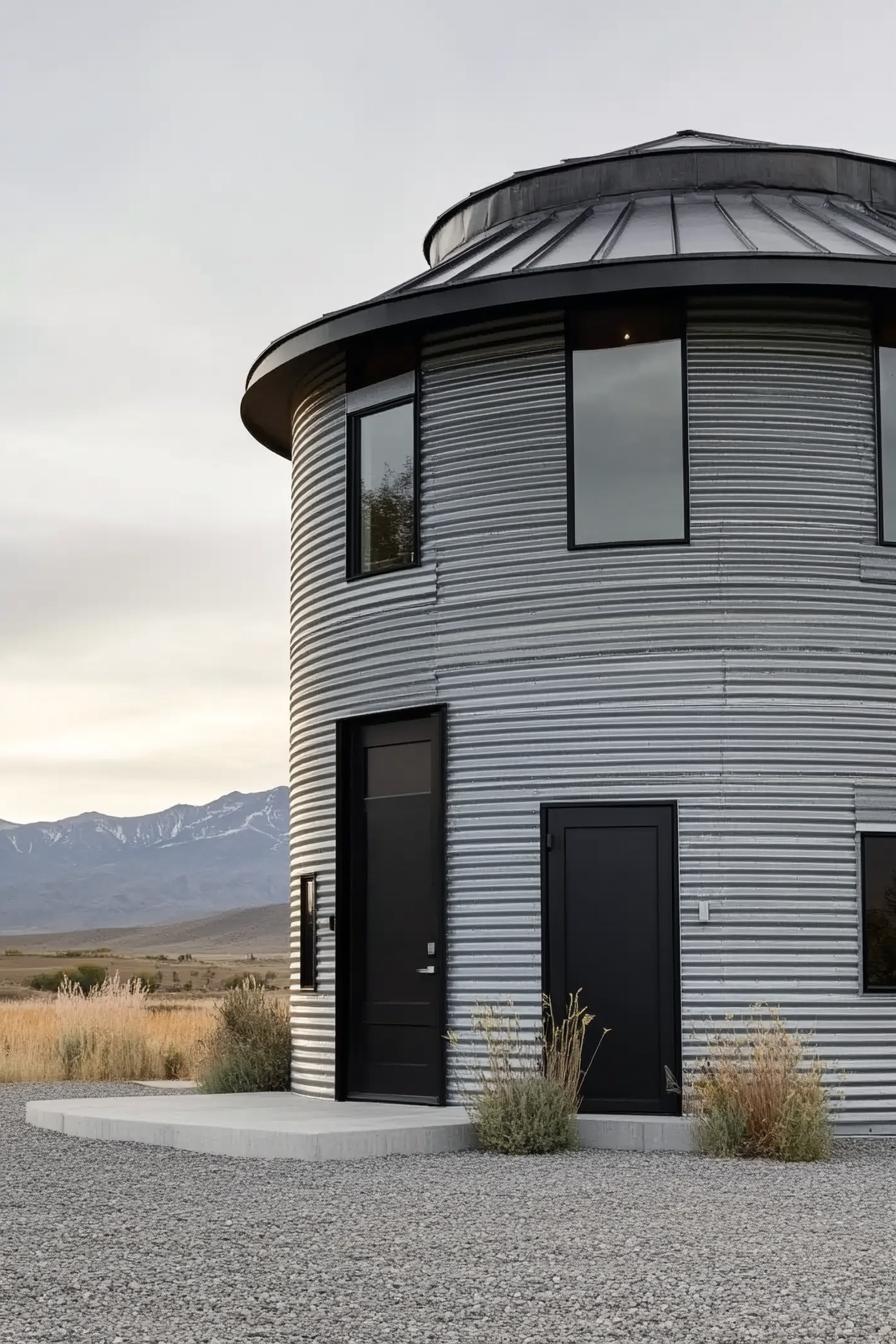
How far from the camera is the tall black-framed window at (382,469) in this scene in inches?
530

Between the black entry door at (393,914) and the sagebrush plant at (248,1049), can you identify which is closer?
the black entry door at (393,914)

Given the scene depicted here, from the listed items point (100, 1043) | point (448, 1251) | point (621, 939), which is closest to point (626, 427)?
point (621, 939)

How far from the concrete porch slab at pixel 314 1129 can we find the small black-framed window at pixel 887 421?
4430 mm

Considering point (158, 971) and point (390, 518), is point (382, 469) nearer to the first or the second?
point (390, 518)

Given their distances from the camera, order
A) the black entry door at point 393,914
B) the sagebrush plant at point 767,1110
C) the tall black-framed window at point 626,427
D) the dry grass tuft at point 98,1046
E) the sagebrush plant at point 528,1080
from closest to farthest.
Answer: the sagebrush plant at point 767,1110 < the sagebrush plant at point 528,1080 < the tall black-framed window at point 626,427 < the black entry door at point 393,914 < the dry grass tuft at point 98,1046

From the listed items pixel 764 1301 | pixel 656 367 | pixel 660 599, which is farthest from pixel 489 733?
pixel 764 1301

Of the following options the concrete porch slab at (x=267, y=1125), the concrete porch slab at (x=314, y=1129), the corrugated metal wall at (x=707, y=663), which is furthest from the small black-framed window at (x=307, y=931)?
the corrugated metal wall at (x=707, y=663)

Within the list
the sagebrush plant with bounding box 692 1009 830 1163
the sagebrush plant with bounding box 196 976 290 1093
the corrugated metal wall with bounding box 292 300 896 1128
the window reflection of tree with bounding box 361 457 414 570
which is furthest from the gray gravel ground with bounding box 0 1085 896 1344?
the window reflection of tree with bounding box 361 457 414 570

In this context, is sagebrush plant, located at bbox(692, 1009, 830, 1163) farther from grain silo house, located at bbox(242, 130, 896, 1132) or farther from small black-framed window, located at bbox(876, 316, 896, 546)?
small black-framed window, located at bbox(876, 316, 896, 546)

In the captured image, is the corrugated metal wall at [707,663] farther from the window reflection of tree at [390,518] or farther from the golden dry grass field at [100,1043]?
the golden dry grass field at [100,1043]

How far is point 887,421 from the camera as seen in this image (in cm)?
1260

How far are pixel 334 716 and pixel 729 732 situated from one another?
10.9 ft

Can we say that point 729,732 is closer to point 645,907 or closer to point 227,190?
point 645,907

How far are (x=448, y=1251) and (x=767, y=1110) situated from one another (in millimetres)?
3762
